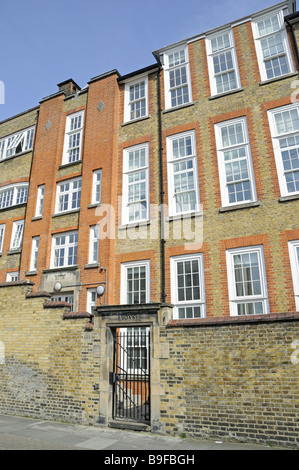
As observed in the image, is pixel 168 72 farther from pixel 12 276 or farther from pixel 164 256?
pixel 12 276

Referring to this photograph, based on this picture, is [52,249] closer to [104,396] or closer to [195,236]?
[195,236]

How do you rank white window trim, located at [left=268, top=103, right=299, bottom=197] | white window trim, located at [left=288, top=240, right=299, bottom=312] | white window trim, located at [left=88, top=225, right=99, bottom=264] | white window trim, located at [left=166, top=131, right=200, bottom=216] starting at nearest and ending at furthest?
1. white window trim, located at [left=288, top=240, right=299, bottom=312]
2. white window trim, located at [left=268, top=103, right=299, bottom=197]
3. white window trim, located at [left=166, top=131, right=200, bottom=216]
4. white window trim, located at [left=88, top=225, right=99, bottom=264]

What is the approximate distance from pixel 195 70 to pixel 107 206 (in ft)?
24.7

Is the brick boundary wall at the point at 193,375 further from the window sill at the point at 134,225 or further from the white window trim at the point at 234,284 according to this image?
the window sill at the point at 134,225

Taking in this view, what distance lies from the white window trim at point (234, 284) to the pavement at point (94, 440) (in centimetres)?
478

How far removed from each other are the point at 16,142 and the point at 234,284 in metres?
16.5

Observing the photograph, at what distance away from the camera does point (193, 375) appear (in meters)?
8.17

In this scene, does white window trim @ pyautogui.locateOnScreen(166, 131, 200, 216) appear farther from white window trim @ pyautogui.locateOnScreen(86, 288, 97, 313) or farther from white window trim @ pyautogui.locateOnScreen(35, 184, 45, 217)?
white window trim @ pyautogui.locateOnScreen(35, 184, 45, 217)

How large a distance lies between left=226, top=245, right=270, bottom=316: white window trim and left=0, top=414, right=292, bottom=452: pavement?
4780 mm

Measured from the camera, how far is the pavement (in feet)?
23.2

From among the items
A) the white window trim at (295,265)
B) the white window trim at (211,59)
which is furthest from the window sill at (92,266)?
the white window trim at (211,59)

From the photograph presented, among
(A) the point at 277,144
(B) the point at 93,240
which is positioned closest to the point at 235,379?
(A) the point at 277,144

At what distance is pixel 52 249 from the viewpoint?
53.6 ft

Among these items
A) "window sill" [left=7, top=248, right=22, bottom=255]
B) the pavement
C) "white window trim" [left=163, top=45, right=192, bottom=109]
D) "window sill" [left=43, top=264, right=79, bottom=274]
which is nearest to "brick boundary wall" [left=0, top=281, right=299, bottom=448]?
the pavement
